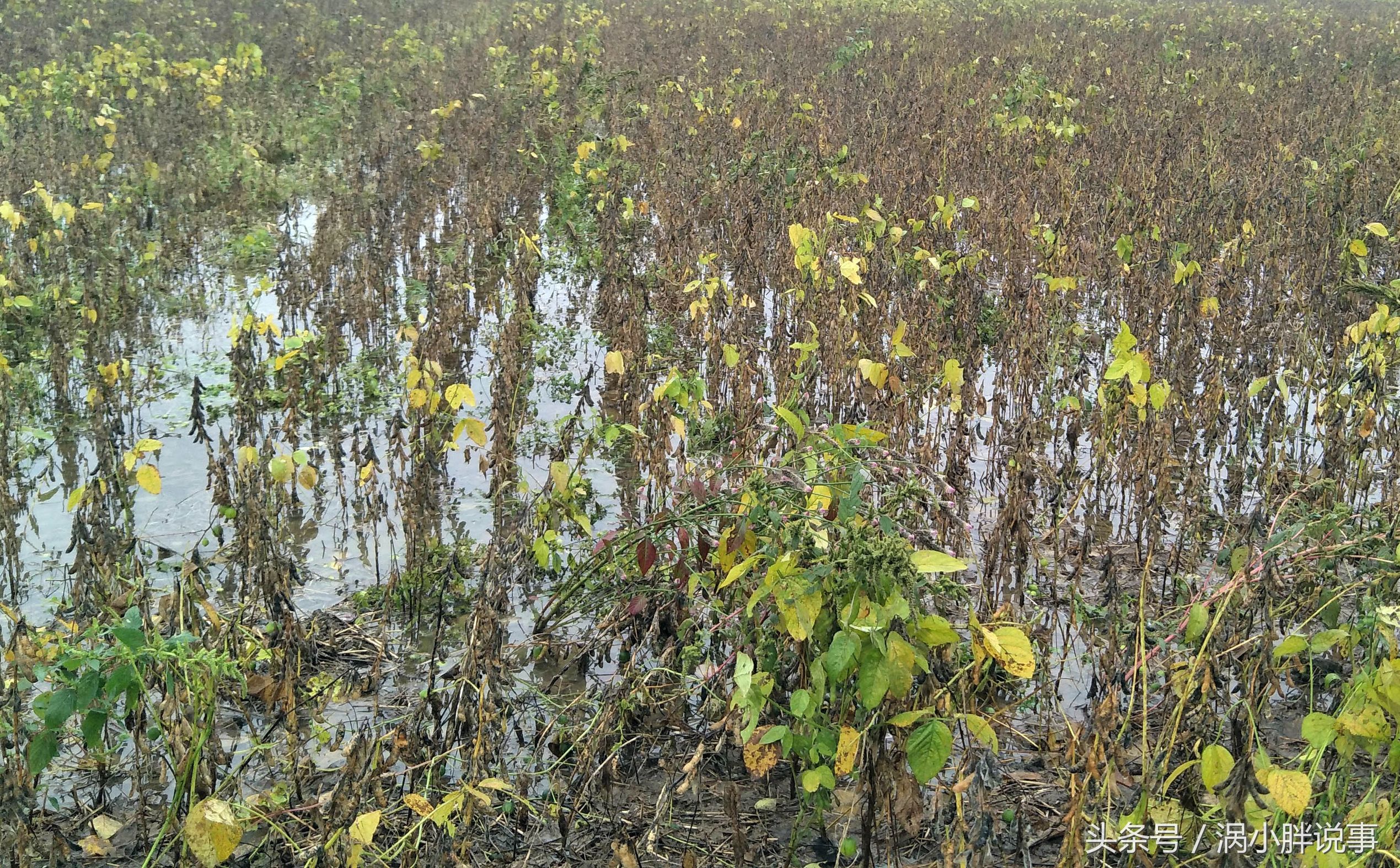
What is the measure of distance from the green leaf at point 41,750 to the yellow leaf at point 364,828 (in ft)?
2.22

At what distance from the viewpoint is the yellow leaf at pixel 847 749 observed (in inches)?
85.3

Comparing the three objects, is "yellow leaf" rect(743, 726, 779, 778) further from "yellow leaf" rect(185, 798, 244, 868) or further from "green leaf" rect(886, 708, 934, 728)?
"yellow leaf" rect(185, 798, 244, 868)

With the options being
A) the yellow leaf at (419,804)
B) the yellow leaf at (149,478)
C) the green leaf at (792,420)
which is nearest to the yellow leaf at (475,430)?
the yellow leaf at (149,478)

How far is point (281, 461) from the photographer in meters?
3.26

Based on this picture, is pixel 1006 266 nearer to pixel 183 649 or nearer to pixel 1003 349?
pixel 1003 349

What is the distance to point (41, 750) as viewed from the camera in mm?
2180

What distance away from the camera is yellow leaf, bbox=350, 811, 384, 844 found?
77.5 inches

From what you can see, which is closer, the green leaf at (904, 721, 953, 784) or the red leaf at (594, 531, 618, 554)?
the green leaf at (904, 721, 953, 784)

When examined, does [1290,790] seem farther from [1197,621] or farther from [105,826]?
[105,826]

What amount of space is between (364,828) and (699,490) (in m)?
1.06

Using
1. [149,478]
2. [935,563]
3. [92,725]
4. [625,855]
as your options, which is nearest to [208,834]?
[92,725]

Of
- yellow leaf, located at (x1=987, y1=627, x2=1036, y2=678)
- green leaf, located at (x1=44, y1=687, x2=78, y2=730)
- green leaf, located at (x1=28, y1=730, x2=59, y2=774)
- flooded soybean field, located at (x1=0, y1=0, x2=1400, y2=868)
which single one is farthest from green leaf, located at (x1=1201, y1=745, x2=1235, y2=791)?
green leaf, located at (x1=28, y1=730, x2=59, y2=774)

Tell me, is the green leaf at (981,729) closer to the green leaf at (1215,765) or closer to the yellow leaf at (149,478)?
the green leaf at (1215,765)

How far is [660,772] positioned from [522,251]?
3764 mm
